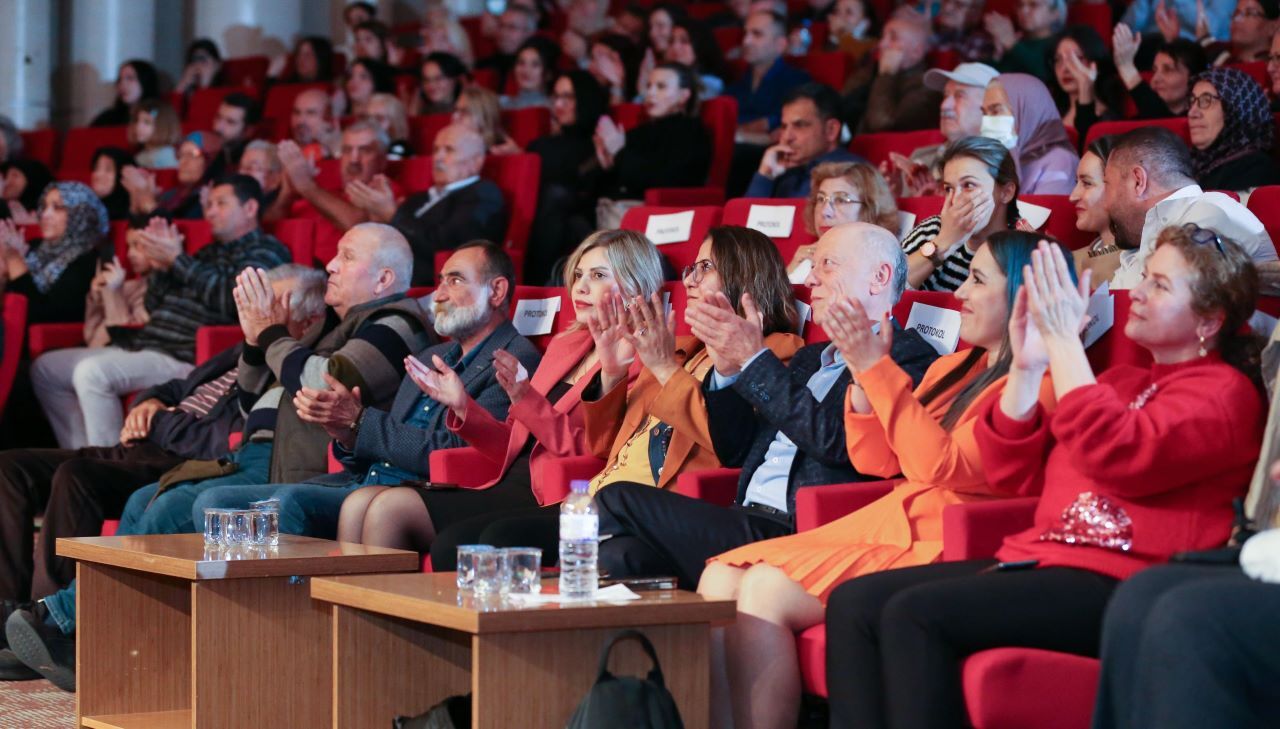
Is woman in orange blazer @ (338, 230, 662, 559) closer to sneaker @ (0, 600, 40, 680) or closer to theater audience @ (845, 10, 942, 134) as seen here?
sneaker @ (0, 600, 40, 680)

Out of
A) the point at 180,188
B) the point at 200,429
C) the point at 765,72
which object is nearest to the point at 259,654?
the point at 200,429

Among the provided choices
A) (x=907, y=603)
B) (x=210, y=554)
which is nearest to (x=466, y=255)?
(x=210, y=554)

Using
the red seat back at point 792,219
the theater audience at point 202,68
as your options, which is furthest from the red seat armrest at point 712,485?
the theater audience at point 202,68

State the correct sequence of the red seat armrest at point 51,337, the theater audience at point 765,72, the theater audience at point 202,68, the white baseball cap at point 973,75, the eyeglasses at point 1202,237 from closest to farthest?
the eyeglasses at point 1202,237
the white baseball cap at point 973,75
the red seat armrest at point 51,337
the theater audience at point 765,72
the theater audience at point 202,68

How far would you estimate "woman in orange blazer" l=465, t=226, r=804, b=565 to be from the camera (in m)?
3.30

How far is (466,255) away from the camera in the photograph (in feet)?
14.4

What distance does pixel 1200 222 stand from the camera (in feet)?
10.1

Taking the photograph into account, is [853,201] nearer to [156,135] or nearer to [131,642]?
[131,642]

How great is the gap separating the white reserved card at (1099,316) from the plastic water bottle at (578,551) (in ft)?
3.40

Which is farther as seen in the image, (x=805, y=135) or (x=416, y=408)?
(x=805, y=135)

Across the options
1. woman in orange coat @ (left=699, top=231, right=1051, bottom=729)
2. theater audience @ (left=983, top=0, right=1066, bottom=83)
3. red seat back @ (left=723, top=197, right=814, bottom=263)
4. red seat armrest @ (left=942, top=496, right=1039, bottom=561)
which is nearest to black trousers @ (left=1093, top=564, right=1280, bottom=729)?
red seat armrest @ (left=942, top=496, right=1039, bottom=561)

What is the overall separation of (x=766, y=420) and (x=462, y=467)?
40.1 inches

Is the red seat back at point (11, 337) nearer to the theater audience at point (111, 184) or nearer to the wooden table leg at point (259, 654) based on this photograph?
the theater audience at point (111, 184)

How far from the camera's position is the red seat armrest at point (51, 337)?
618cm
